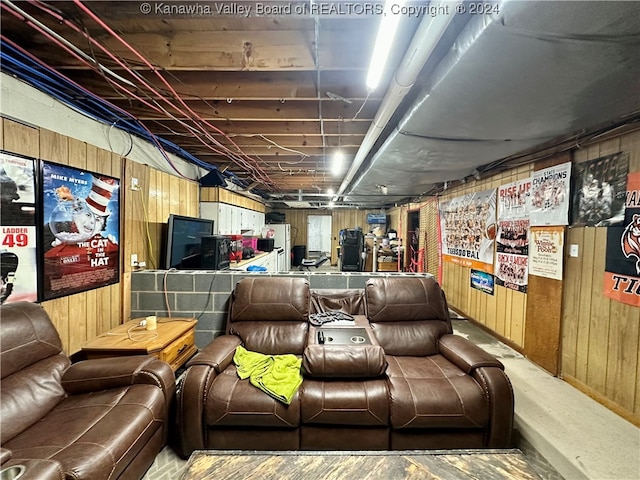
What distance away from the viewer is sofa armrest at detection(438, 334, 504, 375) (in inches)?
68.3

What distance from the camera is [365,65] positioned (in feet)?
5.65

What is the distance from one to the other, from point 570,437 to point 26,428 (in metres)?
3.16

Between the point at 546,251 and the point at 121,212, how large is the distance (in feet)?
13.6

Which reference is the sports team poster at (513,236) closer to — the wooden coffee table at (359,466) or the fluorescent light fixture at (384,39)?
the wooden coffee table at (359,466)

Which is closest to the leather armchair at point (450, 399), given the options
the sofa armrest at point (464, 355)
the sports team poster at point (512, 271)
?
the sofa armrest at point (464, 355)

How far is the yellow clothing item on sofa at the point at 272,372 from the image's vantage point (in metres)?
1.60

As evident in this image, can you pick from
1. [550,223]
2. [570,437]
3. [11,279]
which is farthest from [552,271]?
[11,279]

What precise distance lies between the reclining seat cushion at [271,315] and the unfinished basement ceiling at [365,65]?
158cm

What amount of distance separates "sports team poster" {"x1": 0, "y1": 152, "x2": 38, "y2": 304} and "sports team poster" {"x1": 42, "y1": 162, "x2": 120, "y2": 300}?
74 mm

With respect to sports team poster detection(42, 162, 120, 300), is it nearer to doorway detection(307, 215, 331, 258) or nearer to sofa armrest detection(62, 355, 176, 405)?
sofa armrest detection(62, 355, 176, 405)

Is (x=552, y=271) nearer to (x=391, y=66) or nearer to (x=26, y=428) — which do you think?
A: (x=391, y=66)

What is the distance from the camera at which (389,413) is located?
1589 mm

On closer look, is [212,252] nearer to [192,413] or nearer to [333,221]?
[192,413]

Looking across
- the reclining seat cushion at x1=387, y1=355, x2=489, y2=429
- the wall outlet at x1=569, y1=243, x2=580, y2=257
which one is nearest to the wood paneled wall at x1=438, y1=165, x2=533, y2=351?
the wall outlet at x1=569, y1=243, x2=580, y2=257
